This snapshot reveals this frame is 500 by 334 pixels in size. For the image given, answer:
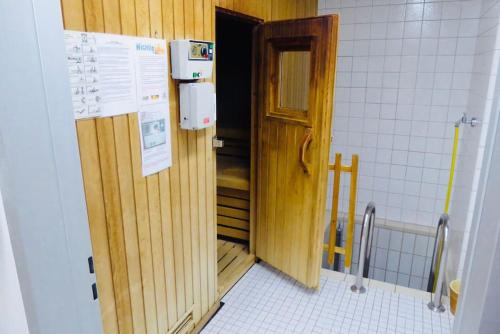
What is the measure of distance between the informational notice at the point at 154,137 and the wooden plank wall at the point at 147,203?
4 centimetres

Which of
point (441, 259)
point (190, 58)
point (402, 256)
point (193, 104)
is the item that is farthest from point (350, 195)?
point (190, 58)

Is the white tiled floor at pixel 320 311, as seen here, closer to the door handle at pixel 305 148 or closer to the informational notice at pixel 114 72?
the door handle at pixel 305 148

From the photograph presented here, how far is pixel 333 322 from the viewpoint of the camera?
92.1 inches

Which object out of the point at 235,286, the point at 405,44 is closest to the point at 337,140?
the point at 405,44

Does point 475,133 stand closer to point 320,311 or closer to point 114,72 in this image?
point 320,311

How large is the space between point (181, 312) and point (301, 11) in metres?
2.57

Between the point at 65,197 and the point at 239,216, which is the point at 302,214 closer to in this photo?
the point at 239,216

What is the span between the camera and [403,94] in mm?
3385

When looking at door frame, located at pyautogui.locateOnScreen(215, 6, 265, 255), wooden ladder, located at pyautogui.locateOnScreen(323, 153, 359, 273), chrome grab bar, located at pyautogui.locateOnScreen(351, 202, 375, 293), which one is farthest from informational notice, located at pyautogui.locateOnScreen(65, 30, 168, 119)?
chrome grab bar, located at pyautogui.locateOnScreen(351, 202, 375, 293)

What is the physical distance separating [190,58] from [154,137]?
1.35 ft

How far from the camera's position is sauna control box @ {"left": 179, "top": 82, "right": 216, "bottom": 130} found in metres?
1.75

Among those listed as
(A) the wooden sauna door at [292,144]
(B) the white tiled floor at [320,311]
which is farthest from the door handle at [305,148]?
(B) the white tiled floor at [320,311]

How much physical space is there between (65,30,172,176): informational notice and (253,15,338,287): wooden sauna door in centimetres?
100

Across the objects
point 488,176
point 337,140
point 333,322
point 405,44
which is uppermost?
point 405,44
